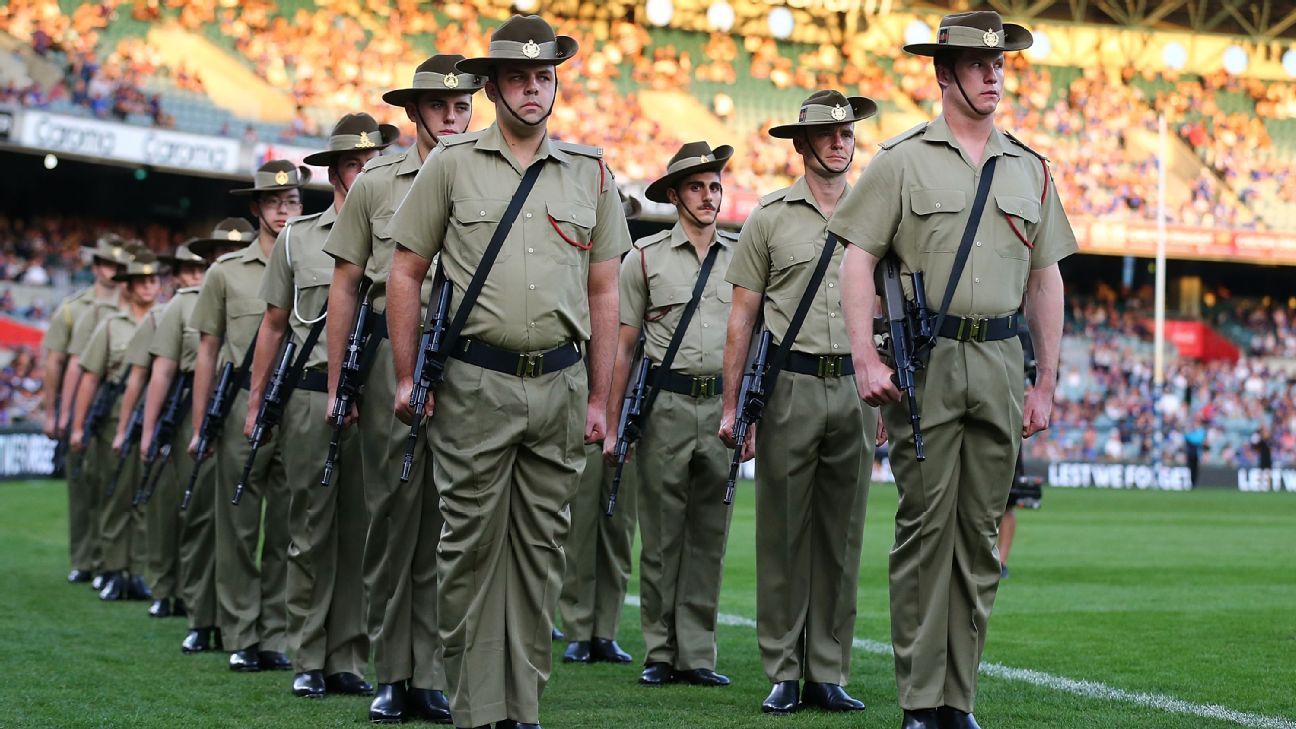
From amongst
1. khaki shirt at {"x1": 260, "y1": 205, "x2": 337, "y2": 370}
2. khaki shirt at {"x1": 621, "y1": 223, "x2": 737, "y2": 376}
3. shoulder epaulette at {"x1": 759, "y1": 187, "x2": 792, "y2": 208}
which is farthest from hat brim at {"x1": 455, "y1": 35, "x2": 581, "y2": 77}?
khaki shirt at {"x1": 621, "y1": 223, "x2": 737, "y2": 376}

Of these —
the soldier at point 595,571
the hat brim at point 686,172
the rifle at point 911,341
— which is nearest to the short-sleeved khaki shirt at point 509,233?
the rifle at point 911,341

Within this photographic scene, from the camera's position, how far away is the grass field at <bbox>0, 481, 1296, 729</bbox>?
7.09 meters

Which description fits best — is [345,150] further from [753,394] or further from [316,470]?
[753,394]

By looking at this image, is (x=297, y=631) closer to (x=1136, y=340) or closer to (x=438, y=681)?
(x=438, y=681)

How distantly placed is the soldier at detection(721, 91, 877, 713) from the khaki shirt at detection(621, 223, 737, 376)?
1.08 metres

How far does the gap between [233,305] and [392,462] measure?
8.64 ft

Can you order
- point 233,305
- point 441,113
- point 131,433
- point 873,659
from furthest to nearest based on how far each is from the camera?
point 131,433, point 233,305, point 873,659, point 441,113

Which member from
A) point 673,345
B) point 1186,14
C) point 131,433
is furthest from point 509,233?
point 1186,14

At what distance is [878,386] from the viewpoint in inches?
238

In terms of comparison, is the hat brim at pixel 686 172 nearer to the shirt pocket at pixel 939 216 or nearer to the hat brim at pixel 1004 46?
the hat brim at pixel 1004 46

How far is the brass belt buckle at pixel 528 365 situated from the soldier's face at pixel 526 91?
0.83 metres

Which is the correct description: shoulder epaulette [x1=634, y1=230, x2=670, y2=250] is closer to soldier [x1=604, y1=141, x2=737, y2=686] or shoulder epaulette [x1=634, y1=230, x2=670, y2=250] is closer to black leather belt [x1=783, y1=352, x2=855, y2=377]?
soldier [x1=604, y1=141, x2=737, y2=686]

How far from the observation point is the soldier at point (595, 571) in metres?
9.55

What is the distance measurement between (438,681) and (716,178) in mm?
3224
